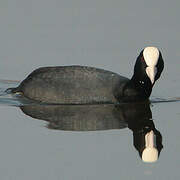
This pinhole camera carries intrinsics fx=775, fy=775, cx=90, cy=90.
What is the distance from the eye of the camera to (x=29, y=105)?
10.7 meters

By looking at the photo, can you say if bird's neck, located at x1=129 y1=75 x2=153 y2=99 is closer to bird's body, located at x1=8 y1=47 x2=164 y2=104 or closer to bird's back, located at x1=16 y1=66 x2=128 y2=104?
bird's body, located at x1=8 y1=47 x2=164 y2=104

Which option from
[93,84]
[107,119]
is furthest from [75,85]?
[107,119]

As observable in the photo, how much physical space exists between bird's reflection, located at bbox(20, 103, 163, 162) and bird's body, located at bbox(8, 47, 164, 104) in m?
0.12

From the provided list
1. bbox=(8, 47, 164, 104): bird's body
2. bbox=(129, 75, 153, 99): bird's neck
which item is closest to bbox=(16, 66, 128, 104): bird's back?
bbox=(8, 47, 164, 104): bird's body

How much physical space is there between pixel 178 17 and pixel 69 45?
235cm

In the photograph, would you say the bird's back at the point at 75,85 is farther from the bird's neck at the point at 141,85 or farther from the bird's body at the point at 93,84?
the bird's neck at the point at 141,85

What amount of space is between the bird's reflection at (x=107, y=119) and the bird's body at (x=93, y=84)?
12 cm

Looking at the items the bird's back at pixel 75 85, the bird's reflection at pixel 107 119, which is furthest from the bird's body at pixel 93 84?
the bird's reflection at pixel 107 119

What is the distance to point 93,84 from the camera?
1064 cm

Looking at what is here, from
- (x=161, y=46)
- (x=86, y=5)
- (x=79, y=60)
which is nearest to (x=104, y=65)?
(x=79, y=60)

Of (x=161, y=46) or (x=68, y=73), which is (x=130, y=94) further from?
(x=161, y=46)

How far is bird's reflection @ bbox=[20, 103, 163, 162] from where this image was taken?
9102mm

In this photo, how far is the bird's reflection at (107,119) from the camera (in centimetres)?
910

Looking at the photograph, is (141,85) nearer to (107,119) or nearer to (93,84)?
(93,84)
